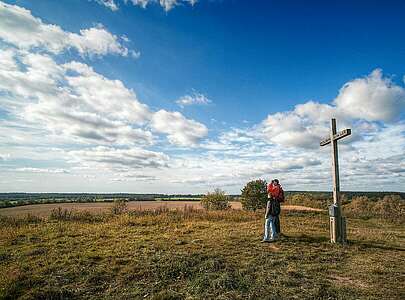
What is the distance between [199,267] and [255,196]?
30.5 m

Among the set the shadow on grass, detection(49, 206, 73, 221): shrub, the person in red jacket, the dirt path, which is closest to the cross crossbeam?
the person in red jacket

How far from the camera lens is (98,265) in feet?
28.1

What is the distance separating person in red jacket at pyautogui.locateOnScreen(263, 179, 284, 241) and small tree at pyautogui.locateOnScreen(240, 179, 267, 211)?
85.4 ft

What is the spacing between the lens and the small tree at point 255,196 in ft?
124

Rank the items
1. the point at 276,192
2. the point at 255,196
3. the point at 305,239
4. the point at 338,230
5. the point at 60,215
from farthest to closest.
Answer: the point at 255,196
the point at 60,215
the point at 305,239
the point at 276,192
the point at 338,230

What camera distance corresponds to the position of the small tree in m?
37.8

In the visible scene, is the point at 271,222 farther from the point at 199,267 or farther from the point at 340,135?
the point at 199,267

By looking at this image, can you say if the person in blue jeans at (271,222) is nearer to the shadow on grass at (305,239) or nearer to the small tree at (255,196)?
the shadow on grass at (305,239)

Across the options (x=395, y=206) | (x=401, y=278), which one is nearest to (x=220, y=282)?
(x=401, y=278)

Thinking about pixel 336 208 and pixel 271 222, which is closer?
pixel 336 208

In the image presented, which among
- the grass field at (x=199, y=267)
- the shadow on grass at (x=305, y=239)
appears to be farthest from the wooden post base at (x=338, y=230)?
the shadow on grass at (x=305, y=239)

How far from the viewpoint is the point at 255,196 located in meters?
37.8

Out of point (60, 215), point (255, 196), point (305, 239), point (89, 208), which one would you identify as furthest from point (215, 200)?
point (305, 239)

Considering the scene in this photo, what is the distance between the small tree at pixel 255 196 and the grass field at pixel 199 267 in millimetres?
24649
